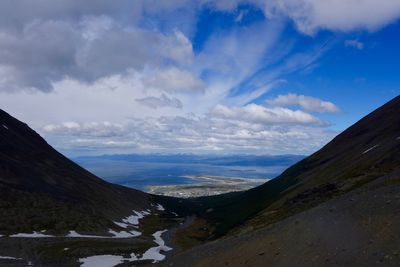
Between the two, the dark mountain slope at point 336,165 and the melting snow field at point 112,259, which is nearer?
the melting snow field at point 112,259

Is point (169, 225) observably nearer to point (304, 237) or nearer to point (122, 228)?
point (122, 228)

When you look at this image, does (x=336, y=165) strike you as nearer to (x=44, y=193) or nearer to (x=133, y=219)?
(x=133, y=219)

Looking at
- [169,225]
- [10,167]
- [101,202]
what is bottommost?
[169,225]

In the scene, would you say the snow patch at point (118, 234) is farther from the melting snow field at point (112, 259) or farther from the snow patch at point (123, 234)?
the melting snow field at point (112, 259)

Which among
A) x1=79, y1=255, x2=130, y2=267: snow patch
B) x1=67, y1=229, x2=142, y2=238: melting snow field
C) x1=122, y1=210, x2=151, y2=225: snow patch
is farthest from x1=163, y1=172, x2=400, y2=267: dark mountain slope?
x1=122, y1=210, x2=151, y2=225: snow patch

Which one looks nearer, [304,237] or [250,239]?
[304,237]

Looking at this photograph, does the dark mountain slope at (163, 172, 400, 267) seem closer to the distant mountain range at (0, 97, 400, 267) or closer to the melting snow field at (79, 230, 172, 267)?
the distant mountain range at (0, 97, 400, 267)

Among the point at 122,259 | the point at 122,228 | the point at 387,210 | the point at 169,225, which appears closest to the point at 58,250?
the point at 122,259

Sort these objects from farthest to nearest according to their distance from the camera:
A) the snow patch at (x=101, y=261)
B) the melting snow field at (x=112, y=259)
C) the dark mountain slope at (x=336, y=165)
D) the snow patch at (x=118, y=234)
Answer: the snow patch at (x=118, y=234) → the dark mountain slope at (x=336, y=165) → the melting snow field at (x=112, y=259) → the snow patch at (x=101, y=261)

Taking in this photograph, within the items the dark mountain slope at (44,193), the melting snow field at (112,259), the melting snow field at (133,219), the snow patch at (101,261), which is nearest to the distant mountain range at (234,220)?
the dark mountain slope at (44,193)
